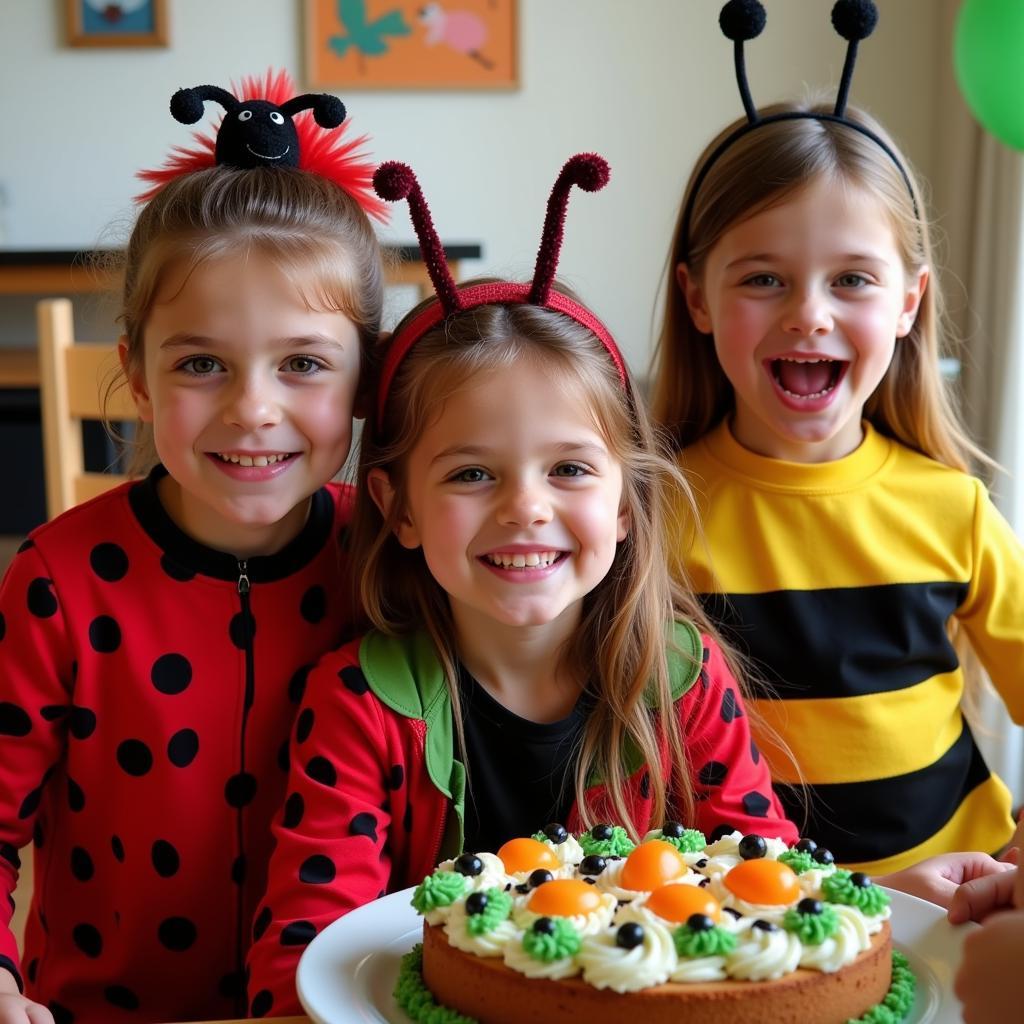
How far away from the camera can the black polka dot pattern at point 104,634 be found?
131 centimetres

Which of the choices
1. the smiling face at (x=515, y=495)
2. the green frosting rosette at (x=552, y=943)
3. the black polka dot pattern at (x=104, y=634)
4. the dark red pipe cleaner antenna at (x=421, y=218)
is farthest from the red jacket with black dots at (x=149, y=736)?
the green frosting rosette at (x=552, y=943)

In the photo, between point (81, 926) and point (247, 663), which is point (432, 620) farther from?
point (81, 926)

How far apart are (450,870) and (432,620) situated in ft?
1.39

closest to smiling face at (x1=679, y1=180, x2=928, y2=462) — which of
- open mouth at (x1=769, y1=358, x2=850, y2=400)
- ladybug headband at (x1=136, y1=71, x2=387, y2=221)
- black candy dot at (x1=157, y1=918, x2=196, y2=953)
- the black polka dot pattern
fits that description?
open mouth at (x1=769, y1=358, x2=850, y2=400)

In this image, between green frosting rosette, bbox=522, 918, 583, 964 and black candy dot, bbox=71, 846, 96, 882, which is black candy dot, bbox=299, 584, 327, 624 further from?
green frosting rosette, bbox=522, 918, 583, 964

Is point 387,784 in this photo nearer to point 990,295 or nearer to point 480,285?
point 480,285

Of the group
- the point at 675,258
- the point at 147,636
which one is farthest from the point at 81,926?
the point at 675,258

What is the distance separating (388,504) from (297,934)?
1.42ft

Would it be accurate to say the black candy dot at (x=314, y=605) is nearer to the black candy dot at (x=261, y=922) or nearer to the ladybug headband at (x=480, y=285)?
the ladybug headband at (x=480, y=285)

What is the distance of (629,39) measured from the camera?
13.9 feet

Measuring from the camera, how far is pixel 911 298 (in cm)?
163

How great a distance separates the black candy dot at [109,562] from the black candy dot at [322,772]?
0.96 ft

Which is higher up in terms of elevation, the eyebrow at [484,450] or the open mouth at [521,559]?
the eyebrow at [484,450]

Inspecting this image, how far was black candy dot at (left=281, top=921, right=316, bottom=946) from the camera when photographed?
1.09 meters
